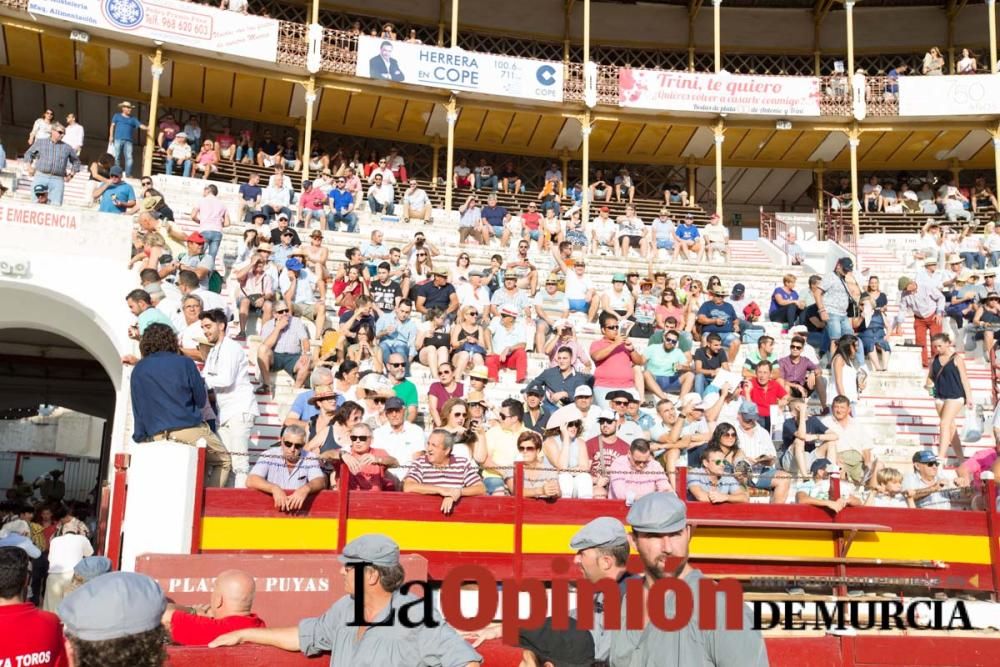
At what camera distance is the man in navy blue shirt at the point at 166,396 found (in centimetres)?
683

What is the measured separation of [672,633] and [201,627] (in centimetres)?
221

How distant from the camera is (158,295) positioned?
34.0 feet

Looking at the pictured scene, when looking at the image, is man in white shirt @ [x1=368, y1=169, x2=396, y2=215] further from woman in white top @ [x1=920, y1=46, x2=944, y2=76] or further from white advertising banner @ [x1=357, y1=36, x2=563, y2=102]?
woman in white top @ [x1=920, y1=46, x2=944, y2=76]

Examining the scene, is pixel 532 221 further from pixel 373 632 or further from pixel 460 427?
pixel 373 632

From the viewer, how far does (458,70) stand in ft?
74.3

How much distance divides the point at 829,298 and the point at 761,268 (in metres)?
5.48

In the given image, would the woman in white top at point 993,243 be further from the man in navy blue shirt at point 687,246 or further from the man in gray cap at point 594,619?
the man in gray cap at point 594,619

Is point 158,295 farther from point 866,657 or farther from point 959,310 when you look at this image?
point 959,310

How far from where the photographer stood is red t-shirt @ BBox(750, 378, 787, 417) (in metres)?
11.1

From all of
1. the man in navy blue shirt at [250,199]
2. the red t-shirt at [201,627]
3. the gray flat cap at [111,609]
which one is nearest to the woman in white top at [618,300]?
the man in navy blue shirt at [250,199]

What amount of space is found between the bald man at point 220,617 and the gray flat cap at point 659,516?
6.63 feet

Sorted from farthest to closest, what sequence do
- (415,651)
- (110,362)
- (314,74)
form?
1. (314,74)
2. (110,362)
3. (415,651)

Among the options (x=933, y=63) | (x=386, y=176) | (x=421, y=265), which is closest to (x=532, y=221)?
(x=386, y=176)

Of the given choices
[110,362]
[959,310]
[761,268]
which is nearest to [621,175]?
[761,268]
